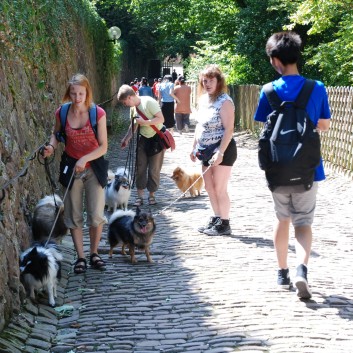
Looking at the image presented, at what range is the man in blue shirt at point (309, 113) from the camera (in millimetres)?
6645

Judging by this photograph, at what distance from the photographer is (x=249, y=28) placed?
101ft

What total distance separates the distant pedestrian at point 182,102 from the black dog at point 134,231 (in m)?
17.1

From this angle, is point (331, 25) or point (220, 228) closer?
point (220, 228)

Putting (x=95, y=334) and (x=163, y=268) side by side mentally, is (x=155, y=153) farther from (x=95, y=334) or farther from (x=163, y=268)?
(x=95, y=334)

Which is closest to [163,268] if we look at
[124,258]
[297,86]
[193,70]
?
[124,258]

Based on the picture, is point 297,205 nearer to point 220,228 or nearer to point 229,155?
point 229,155

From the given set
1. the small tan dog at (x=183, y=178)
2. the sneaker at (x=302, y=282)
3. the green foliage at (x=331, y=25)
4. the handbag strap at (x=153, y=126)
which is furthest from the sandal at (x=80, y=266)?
the green foliage at (x=331, y=25)

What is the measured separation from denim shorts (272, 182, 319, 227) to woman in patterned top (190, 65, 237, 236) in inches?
107

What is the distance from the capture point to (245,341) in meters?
5.77

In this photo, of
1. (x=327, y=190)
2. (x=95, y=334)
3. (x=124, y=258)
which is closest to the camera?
(x=95, y=334)

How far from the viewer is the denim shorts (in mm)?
6754

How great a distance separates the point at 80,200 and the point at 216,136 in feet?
7.51

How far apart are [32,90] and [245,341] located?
6.14 metres

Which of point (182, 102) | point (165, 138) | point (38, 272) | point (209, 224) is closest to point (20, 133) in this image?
A: point (38, 272)
